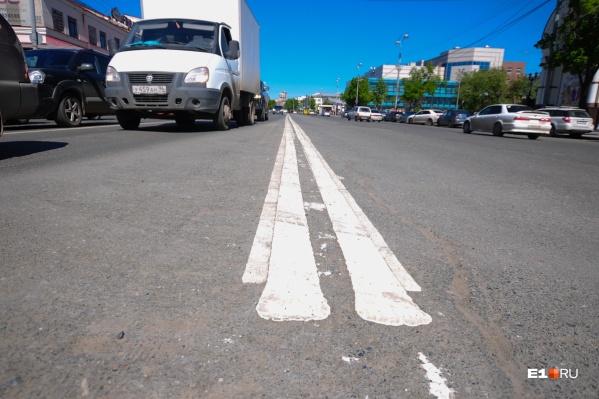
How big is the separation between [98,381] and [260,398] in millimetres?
446

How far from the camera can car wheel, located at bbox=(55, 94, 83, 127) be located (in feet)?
27.1

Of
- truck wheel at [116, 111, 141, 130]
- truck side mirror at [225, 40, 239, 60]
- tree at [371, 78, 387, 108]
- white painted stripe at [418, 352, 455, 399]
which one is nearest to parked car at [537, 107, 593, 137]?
truck side mirror at [225, 40, 239, 60]

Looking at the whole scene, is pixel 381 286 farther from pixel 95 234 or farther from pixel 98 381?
pixel 95 234

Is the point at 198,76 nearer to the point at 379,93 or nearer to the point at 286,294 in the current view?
the point at 286,294

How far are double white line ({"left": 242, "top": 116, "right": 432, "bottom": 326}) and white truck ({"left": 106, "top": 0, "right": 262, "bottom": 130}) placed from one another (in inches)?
233

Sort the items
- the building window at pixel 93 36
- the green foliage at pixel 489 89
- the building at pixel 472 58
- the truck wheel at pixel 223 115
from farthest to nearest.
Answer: the building at pixel 472 58 < the green foliage at pixel 489 89 < the building window at pixel 93 36 < the truck wheel at pixel 223 115

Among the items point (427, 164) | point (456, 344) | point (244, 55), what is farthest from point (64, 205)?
point (244, 55)

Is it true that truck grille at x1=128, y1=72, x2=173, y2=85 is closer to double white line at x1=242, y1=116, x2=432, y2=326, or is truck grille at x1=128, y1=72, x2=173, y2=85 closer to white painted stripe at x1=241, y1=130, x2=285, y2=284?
white painted stripe at x1=241, y1=130, x2=285, y2=284

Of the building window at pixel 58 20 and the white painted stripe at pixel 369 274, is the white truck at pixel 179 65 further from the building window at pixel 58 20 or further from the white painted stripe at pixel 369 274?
the building window at pixel 58 20

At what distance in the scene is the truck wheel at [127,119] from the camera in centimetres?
861

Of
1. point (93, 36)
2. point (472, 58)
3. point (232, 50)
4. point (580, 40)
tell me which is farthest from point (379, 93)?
point (232, 50)

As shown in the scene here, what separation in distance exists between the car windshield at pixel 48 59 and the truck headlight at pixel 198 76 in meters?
3.36

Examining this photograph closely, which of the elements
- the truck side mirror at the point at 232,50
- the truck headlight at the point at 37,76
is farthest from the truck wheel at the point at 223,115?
the truck headlight at the point at 37,76

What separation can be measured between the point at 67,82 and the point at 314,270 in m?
8.81
